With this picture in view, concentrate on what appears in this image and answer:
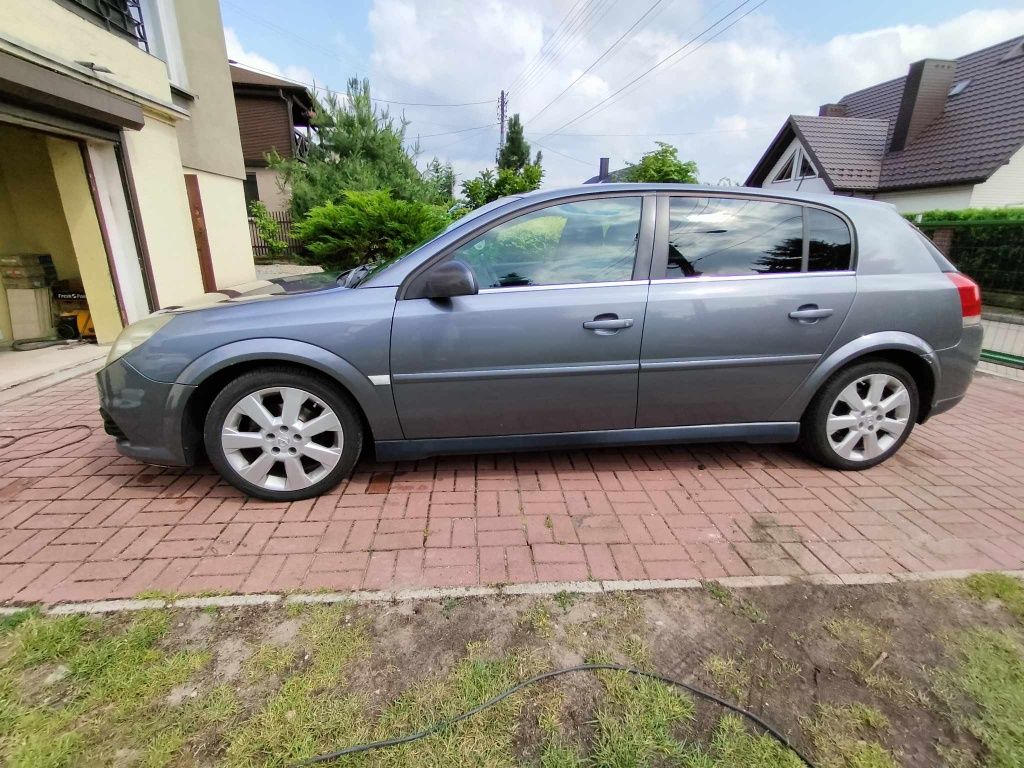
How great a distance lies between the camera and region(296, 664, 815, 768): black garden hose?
1437 millimetres

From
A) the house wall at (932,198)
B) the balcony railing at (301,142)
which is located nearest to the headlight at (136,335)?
the house wall at (932,198)

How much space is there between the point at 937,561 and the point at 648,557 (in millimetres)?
1331

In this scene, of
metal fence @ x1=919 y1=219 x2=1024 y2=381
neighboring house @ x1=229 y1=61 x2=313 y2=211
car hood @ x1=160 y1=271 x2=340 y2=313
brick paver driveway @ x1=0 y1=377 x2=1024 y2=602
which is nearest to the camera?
brick paver driveway @ x1=0 y1=377 x2=1024 y2=602

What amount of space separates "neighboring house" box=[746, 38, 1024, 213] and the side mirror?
1782 cm

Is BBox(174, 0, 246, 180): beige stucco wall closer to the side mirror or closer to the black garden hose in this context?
the side mirror

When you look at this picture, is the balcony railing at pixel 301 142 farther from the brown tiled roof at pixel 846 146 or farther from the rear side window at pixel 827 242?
the rear side window at pixel 827 242

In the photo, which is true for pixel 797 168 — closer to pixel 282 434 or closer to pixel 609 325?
pixel 609 325

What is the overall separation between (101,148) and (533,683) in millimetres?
7276

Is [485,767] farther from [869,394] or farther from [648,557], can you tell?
[869,394]

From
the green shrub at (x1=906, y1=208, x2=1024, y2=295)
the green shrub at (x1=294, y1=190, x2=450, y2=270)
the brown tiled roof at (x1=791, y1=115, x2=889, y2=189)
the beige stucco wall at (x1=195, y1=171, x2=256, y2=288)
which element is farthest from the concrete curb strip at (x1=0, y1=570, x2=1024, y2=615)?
the brown tiled roof at (x1=791, y1=115, x2=889, y2=189)

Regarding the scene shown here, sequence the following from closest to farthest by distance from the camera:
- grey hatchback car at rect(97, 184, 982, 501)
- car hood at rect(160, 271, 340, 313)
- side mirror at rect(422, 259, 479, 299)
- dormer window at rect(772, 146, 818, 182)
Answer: side mirror at rect(422, 259, 479, 299), grey hatchback car at rect(97, 184, 982, 501), car hood at rect(160, 271, 340, 313), dormer window at rect(772, 146, 818, 182)

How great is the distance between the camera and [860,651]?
1804mm

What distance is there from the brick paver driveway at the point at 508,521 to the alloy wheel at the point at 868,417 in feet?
0.58

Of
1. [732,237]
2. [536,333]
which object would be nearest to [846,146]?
[732,237]
